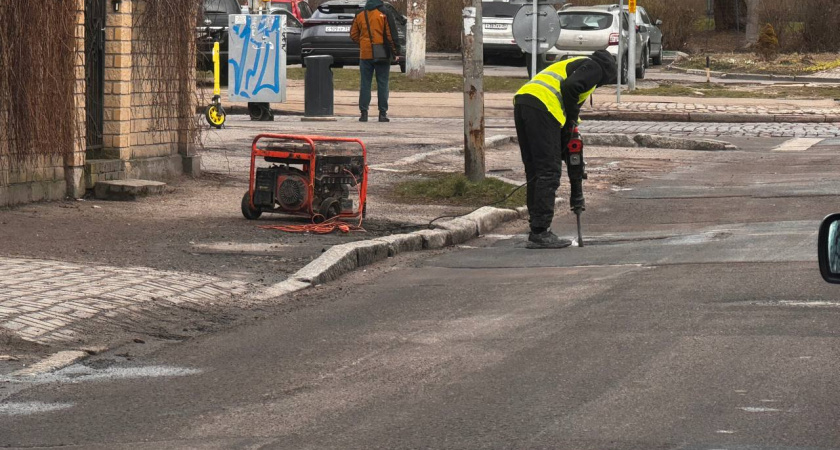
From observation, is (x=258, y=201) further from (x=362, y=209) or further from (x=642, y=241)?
(x=642, y=241)

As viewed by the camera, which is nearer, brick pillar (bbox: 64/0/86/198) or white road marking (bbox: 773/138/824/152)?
brick pillar (bbox: 64/0/86/198)

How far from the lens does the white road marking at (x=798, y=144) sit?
19.8 meters

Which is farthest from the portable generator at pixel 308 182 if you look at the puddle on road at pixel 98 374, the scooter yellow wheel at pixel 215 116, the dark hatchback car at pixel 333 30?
the dark hatchback car at pixel 333 30

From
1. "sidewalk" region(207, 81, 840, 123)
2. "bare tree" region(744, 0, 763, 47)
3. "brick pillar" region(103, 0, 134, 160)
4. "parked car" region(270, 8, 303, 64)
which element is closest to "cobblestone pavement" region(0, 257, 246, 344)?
"brick pillar" region(103, 0, 134, 160)

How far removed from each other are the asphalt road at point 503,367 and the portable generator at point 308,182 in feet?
4.34

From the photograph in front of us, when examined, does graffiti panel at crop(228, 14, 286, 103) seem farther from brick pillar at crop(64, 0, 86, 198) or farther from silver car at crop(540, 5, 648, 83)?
silver car at crop(540, 5, 648, 83)

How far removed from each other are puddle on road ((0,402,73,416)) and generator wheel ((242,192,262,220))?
5923 mm

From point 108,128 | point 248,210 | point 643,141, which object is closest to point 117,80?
point 108,128

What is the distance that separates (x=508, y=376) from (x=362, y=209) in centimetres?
557

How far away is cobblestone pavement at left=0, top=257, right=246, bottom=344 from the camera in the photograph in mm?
7766

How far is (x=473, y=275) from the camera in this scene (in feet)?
33.1

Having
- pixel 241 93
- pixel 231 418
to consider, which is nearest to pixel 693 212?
pixel 231 418

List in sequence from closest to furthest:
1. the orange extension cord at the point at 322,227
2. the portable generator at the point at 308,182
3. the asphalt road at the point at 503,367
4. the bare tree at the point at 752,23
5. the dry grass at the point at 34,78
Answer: the asphalt road at the point at 503,367, the orange extension cord at the point at 322,227, the dry grass at the point at 34,78, the portable generator at the point at 308,182, the bare tree at the point at 752,23

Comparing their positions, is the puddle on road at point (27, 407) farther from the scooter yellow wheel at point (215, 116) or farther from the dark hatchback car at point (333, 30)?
the dark hatchback car at point (333, 30)
